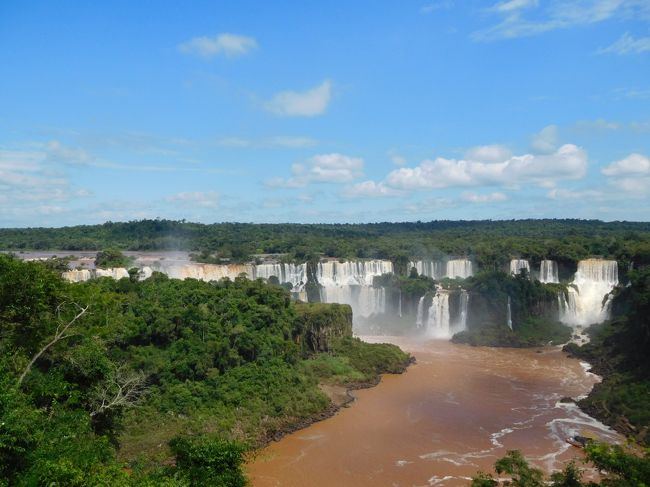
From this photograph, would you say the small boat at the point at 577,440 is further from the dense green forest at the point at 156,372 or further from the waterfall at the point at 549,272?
the waterfall at the point at 549,272

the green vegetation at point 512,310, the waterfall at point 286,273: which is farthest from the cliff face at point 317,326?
the waterfall at point 286,273

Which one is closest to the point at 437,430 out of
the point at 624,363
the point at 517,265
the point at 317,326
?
the point at 317,326

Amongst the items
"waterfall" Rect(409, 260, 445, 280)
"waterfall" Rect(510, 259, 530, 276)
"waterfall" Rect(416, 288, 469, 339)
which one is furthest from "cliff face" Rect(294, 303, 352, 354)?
"waterfall" Rect(510, 259, 530, 276)

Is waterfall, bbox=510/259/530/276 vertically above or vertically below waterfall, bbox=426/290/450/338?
above

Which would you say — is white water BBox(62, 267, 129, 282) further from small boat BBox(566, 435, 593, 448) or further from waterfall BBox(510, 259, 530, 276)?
waterfall BBox(510, 259, 530, 276)

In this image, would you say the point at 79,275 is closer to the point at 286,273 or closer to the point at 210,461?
the point at 286,273

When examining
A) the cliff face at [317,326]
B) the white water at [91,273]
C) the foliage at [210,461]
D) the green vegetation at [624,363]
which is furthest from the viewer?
the white water at [91,273]

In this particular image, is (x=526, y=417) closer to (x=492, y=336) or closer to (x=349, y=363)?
(x=349, y=363)
